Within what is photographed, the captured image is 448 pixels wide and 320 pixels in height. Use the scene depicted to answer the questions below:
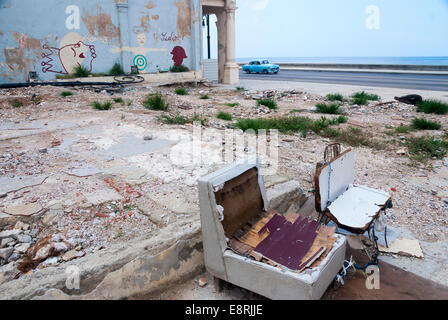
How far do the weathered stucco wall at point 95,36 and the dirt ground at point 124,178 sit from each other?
5.62m

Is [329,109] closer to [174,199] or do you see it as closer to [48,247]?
[174,199]

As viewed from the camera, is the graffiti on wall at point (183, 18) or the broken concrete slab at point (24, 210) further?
the graffiti on wall at point (183, 18)

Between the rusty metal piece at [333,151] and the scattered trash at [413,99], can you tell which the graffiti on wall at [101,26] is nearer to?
the scattered trash at [413,99]

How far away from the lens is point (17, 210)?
120 inches

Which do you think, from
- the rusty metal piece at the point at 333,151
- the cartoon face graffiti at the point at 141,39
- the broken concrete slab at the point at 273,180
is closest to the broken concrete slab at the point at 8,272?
the broken concrete slab at the point at 273,180

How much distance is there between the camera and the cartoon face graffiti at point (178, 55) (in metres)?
16.0

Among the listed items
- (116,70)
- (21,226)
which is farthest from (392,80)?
(21,226)

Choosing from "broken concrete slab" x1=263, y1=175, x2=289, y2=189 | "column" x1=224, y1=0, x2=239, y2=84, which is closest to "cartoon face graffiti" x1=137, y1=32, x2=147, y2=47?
"column" x1=224, y1=0, x2=239, y2=84

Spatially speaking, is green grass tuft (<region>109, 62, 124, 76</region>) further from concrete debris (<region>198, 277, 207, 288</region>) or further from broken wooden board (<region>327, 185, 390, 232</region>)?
concrete debris (<region>198, 277, 207, 288</region>)

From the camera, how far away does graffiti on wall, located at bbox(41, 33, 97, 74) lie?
12.7 meters

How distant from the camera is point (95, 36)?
13.7 m

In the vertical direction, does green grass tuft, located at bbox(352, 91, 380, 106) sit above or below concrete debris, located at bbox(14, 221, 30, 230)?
above

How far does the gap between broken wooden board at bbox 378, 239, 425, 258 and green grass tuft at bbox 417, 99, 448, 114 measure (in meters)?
7.69

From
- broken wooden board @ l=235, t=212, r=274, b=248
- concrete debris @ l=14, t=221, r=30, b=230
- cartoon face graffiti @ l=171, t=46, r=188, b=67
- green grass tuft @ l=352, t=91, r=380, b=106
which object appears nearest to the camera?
broken wooden board @ l=235, t=212, r=274, b=248
